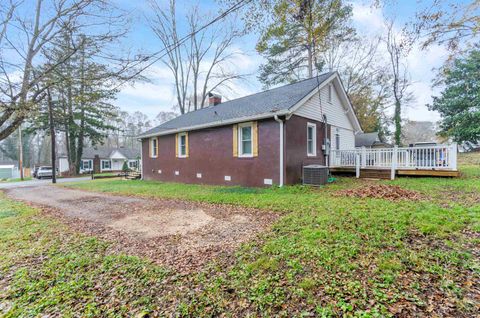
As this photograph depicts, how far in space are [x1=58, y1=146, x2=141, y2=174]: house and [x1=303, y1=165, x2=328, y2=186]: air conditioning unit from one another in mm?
26026

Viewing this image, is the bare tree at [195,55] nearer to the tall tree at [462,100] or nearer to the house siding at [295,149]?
the house siding at [295,149]

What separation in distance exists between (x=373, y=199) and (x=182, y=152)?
9782mm

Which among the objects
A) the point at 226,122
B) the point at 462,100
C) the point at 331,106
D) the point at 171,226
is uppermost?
the point at 462,100

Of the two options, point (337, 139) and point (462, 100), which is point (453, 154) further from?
point (462, 100)

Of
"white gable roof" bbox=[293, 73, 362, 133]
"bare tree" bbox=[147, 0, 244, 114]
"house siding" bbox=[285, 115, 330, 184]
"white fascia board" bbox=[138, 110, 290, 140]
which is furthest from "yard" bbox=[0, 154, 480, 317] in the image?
"bare tree" bbox=[147, 0, 244, 114]

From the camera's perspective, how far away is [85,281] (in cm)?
258

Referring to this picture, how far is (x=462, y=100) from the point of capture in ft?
58.2

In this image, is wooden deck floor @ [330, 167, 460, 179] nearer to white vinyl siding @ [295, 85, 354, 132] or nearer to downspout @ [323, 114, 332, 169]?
downspout @ [323, 114, 332, 169]

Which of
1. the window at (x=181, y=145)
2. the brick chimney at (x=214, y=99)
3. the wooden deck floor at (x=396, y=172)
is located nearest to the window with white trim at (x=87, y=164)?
the brick chimney at (x=214, y=99)

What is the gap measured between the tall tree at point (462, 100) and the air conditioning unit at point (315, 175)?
17.8 m

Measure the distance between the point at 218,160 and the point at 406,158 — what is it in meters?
7.99

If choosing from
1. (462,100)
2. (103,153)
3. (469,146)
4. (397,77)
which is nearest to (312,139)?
(397,77)

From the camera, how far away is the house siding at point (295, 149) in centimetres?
823

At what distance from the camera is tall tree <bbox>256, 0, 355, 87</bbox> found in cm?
610
